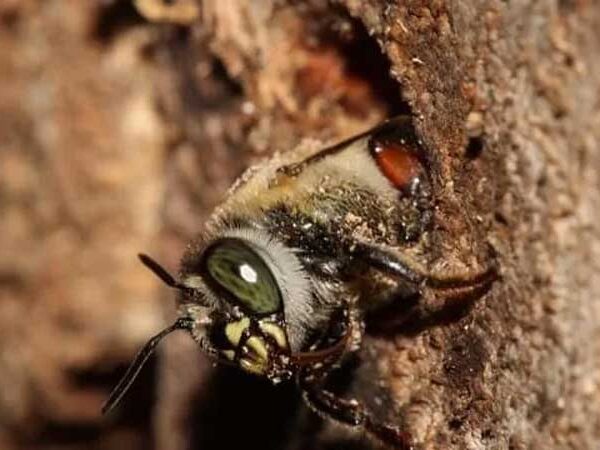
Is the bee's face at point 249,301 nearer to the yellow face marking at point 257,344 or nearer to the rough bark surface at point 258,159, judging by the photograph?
the yellow face marking at point 257,344

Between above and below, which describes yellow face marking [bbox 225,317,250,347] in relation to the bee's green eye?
below

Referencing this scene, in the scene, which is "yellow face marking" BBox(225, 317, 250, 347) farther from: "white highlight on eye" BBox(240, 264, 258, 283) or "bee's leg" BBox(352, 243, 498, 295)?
"bee's leg" BBox(352, 243, 498, 295)

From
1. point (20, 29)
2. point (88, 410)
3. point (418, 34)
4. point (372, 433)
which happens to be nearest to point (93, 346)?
point (88, 410)

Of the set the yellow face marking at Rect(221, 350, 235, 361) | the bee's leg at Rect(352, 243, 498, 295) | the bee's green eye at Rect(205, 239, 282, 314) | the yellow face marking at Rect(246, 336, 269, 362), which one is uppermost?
the bee's leg at Rect(352, 243, 498, 295)

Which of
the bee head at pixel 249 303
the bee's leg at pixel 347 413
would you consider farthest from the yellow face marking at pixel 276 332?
the bee's leg at pixel 347 413

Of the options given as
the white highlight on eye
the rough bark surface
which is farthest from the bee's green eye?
the rough bark surface

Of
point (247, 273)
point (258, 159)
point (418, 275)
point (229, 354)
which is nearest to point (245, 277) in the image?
point (247, 273)

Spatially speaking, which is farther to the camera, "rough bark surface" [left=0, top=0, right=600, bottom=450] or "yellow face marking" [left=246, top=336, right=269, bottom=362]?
"yellow face marking" [left=246, top=336, right=269, bottom=362]
